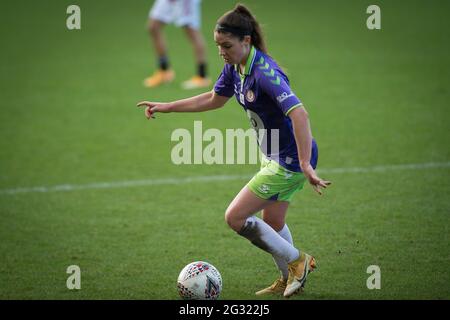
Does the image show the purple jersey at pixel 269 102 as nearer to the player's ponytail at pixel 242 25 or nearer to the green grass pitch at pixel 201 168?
the player's ponytail at pixel 242 25

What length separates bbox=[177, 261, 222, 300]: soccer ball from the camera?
5383mm

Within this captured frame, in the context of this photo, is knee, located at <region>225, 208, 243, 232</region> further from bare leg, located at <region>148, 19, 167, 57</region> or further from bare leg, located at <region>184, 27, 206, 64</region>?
bare leg, located at <region>148, 19, 167, 57</region>

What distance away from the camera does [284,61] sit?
1454cm

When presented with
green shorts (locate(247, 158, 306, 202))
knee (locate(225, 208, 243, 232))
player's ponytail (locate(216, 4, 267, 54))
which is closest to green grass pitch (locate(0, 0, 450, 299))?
knee (locate(225, 208, 243, 232))

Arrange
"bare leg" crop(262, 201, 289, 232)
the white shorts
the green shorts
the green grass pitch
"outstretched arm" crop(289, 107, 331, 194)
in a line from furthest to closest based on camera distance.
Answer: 1. the white shorts
2. the green grass pitch
3. "bare leg" crop(262, 201, 289, 232)
4. the green shorts
5. "outstretched arm" crop(289, 107, 331, 194)

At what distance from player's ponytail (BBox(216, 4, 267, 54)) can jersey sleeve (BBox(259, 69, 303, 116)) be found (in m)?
0.32

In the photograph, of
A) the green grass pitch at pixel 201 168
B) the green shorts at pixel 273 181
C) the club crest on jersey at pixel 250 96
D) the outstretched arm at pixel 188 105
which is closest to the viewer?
the club crest on jersey at pixel 250 96

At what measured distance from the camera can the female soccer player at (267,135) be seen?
494cm

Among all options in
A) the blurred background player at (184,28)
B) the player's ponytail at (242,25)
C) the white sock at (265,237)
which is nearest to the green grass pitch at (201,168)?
the blurred background player at (184,28)

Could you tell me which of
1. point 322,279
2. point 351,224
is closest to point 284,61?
point 351,224

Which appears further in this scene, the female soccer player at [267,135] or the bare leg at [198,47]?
the bare leg at [198,47]

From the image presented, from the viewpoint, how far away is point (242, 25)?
16.8ft

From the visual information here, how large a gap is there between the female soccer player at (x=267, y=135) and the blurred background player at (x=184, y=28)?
7324 mm

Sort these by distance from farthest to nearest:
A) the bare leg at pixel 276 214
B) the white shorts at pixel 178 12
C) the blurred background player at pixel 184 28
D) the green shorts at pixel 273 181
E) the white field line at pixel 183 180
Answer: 1. the white shorts at pixel 178 12
2. the blurred background player at pixel 184 28
3. the white field line at pixel 183 180
4. the bare leg at pixel 276 214
5. the green shorts at pixel 273 181
